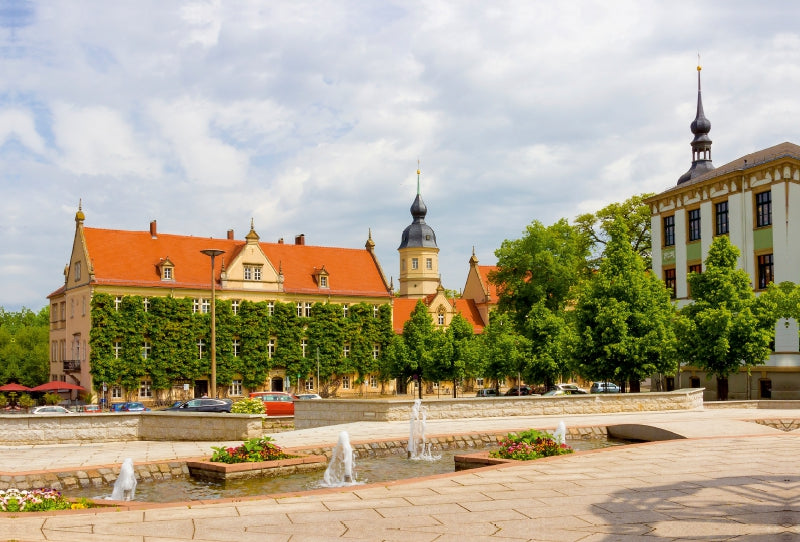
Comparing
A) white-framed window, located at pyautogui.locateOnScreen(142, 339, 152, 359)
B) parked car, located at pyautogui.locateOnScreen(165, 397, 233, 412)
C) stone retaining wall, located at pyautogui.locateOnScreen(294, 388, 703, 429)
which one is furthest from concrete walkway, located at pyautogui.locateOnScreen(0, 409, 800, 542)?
white-framed window, located at pyautogui.locateOnScreen(142, 339, 152, 359)

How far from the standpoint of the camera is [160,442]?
21.2m

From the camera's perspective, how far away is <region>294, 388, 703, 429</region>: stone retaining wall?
25.6m

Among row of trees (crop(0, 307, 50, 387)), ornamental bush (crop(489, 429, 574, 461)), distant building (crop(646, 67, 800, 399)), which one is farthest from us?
row of trees (crop(0, 307, 50, 387))

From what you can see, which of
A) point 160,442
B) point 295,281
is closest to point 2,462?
point 160,442

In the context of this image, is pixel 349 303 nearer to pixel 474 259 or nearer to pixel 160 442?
pixel 474 259

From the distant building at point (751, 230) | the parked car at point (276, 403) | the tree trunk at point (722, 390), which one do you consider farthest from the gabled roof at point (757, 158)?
the parked car at point (276, 403)

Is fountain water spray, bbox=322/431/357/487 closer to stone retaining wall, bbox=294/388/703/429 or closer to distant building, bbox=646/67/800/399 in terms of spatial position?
stone retaining wall, bbox=294/388/703/429

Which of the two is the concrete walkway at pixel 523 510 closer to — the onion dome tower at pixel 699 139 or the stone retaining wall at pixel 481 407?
the stone retaining wall at pixel 481 407

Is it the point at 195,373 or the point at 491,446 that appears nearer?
the point at 491,446

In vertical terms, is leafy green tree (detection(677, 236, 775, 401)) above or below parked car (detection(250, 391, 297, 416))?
above

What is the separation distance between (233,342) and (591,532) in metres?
60.2

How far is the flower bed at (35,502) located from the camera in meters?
10.3

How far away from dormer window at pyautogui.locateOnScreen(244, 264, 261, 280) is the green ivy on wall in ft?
9.15

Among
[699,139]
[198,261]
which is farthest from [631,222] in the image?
[198,261]
